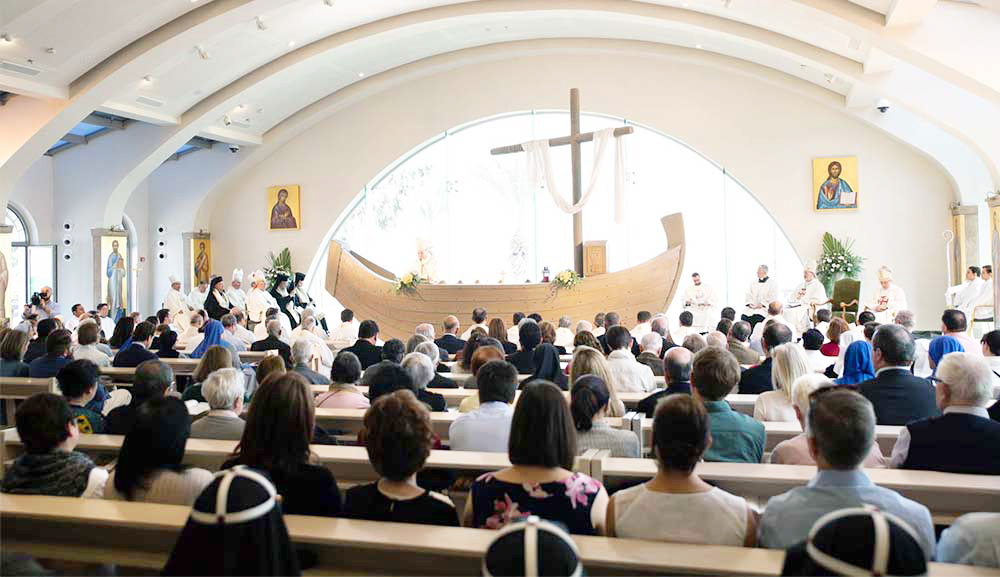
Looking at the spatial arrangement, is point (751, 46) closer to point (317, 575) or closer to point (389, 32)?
point (389, 32)

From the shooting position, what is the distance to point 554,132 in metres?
16.0

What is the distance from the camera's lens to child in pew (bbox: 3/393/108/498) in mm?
2656

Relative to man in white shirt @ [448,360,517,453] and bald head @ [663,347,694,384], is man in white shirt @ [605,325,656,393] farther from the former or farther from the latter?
man in white shirt @ [448,360,517,453]

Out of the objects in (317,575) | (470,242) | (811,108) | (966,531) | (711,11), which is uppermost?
(711,11)

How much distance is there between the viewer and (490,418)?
349 centimetres

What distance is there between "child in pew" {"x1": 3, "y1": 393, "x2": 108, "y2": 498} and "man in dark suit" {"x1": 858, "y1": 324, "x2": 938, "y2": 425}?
328cm

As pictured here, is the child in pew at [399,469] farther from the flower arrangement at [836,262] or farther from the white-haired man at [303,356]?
the flower arrangement at [836,262]

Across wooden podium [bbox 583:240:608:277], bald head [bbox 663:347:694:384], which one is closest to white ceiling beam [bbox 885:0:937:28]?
wooden podium [bbox 583:240:608:277]

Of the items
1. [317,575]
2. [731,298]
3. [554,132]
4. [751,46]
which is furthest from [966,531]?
[554,132]

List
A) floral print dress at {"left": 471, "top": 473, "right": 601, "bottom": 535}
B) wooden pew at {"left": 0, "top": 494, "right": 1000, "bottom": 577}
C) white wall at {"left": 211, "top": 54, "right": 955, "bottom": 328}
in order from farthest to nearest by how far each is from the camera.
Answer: white wall at {"left": 211, "top": 54, "right": 955, "bottom": 328} → floral print dress at {"left": 471, "top": 473, "right": 601, "bottom": 535} → wooden pew at {"left": 0, "top": 494, "right": 1000, "bottom": 577}

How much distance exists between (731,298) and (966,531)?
13352 mm

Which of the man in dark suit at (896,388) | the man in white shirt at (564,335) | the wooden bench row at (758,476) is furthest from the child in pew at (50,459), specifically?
the man in white shirt at (564,335)

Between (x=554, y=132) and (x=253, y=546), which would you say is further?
(x=554, y=132)

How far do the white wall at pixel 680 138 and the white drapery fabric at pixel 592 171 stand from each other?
297 cm
